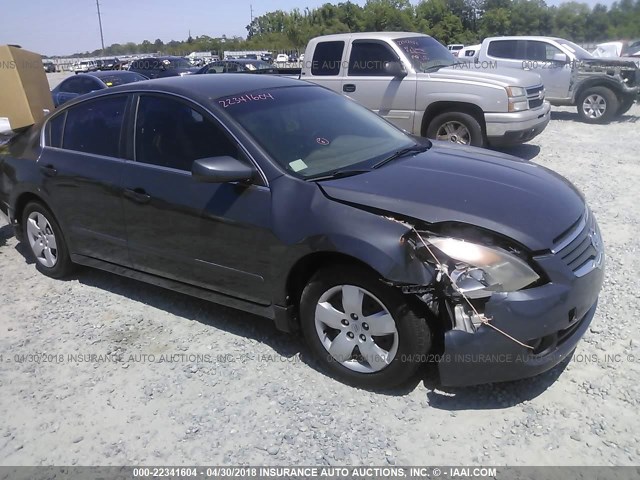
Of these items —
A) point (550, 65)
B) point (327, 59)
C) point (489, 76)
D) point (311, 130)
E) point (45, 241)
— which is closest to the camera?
point (311, 130)

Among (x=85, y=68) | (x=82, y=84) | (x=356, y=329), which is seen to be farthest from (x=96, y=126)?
(x=85, y=68)

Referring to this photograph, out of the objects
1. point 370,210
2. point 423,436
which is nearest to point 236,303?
point 370,210

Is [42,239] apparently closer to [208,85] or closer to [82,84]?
[208,85]

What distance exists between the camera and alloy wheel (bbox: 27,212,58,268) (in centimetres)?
484

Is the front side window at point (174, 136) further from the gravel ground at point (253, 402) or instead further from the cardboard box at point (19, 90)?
the cardboard box at point (19, 90)

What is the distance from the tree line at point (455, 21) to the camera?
69.4 feet

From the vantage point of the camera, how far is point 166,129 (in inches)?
153

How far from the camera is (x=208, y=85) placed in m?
3.97

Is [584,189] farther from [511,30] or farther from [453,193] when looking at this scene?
[511,30]

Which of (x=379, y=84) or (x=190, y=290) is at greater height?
(x=379, y=84)

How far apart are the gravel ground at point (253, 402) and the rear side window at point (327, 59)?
600cm

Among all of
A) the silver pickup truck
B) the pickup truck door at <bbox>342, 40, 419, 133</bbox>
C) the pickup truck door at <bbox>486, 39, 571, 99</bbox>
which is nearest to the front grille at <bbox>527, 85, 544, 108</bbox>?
the silver pickup truck

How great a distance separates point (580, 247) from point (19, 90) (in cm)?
588

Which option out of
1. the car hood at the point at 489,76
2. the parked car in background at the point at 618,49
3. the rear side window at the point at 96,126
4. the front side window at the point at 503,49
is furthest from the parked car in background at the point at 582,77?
the rear side window at the point at 96,126
